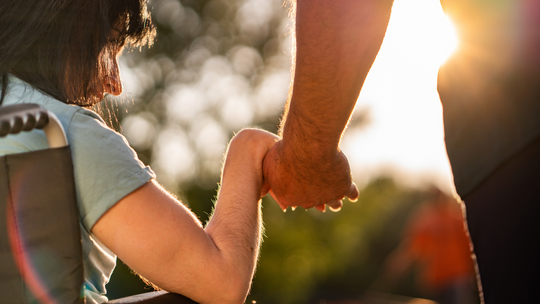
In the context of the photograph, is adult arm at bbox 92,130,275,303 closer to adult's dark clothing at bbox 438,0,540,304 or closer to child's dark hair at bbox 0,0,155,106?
child's dark hair at bbox 0,0,155,106

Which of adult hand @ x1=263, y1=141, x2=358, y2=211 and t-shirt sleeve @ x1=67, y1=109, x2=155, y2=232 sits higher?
adult hand @ x1=263, y1=141, x2=358, y2=211

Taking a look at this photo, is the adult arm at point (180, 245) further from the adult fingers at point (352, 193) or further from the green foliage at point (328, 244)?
the green foliage at point (328, 244)

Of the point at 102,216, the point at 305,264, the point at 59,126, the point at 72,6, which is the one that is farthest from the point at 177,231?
the point at 305,264

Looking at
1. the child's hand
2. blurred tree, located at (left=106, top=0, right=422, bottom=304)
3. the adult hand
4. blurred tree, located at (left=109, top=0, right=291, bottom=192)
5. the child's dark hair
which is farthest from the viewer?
blurred tree, located at (left=109, top=0, right=291, bottom=192)

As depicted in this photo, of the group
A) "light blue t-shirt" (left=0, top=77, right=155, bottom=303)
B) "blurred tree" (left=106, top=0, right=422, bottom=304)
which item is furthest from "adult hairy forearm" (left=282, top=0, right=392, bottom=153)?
"blurred tree" (left=106, top=0, right=422, bottom=304)

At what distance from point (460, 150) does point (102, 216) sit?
113 centimetres

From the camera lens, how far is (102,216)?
1.15 meters

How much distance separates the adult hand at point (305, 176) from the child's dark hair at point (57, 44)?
0.81 metres

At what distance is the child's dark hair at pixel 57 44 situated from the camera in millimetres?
1419

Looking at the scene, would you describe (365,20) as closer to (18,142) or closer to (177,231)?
(177,231)

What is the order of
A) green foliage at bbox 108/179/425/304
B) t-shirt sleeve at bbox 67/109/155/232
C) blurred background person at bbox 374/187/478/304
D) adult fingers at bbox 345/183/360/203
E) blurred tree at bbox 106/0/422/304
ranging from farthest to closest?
green foliage at bbox 108/179/425/304
blurred tree at bbox 106/0/422/304
blurred background person at bbox 374/187/478/304
adult fingers at bbox 345/183/360/203
t-shirt sleeve at bbox 67/109/155/232

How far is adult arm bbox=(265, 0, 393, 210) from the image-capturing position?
1460 mm

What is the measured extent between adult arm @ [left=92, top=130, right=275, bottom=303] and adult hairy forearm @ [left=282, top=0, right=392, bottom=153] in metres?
0.49

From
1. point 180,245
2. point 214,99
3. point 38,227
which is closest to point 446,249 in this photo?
point 180,245
